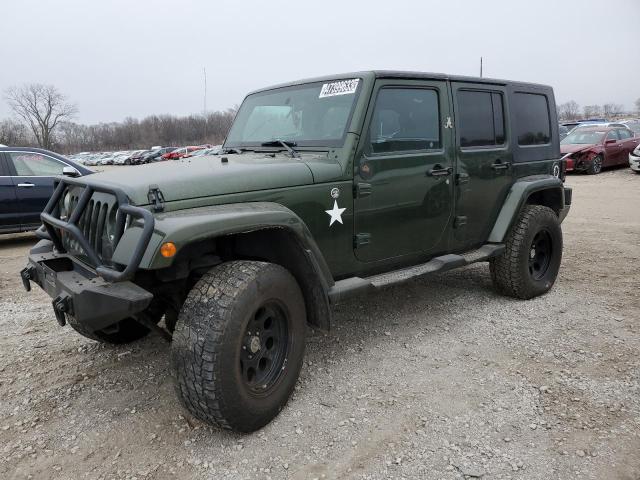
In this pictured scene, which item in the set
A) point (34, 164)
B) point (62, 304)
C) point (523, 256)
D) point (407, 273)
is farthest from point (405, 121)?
point (34, 164)

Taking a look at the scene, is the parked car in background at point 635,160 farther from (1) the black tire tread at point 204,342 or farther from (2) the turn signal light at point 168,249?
(2) the turn signal light at point 168,249

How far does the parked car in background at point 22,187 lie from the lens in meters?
7.29

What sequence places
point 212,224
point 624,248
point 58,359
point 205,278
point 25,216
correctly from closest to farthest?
point 212,224 → point 205,278 → point 58,359 → point 624,248 → point 25,216

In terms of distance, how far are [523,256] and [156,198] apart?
323cm

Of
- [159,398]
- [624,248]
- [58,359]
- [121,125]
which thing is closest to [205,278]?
[159,398]

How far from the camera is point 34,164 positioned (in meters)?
7.65

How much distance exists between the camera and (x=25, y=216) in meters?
7.42

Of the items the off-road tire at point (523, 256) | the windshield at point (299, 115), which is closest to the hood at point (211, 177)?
the windshield at point (299, 115)

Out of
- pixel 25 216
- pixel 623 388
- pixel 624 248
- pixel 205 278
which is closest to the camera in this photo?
pixel 205 278

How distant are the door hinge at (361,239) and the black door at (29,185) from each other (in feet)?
19.1

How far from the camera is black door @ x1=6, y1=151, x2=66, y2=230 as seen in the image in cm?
739

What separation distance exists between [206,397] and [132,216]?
0.93 m

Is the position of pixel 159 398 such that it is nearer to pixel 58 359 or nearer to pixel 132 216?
pixel 58 359

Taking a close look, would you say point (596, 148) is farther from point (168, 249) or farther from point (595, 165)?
point (168, 249)
